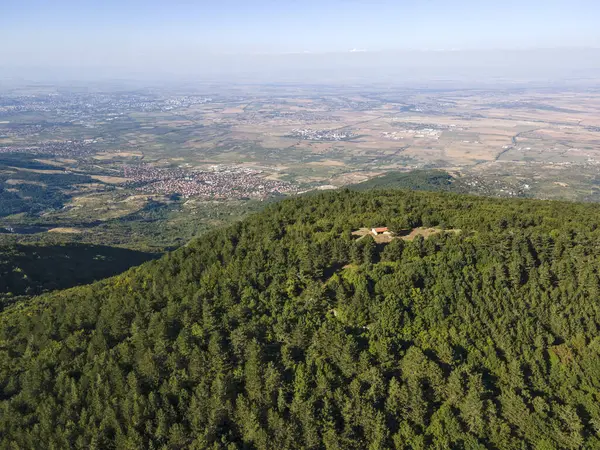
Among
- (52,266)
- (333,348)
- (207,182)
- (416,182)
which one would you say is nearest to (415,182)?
(416,182)

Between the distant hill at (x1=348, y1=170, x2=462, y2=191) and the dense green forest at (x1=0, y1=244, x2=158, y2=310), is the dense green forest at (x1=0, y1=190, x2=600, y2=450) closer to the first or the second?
the dense green forest at (x1=0, y1=244, x2=158, y2=310)

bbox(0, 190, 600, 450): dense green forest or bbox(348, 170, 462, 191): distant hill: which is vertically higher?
bbox(0, 190, 600, 450): dense green forest

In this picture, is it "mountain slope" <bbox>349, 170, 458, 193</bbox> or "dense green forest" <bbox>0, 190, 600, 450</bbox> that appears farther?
"mountain slope" <bbox>349, 170, 458, 193</bbox>

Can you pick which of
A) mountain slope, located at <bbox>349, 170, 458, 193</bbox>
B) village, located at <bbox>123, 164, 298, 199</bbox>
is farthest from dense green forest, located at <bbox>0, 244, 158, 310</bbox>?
village, located at <bbox>123, 164, 298, 199</bbox>

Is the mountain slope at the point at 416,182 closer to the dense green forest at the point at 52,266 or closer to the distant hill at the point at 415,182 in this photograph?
the distant hill at the point at 415,182

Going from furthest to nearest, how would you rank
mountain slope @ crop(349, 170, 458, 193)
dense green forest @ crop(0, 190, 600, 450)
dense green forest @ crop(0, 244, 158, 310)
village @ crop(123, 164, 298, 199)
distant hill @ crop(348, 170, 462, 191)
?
1. village @ crop(123, 164, 298, 199)
2. distant hill @ crop(348, 170, 462, 191)
3. mountain slope @ crop(349, 170, 458, 193)
4. dense green forest @ crop(0, 244, 158, 310)
5. dense green forest @ crop(0, 190, 600, 450)
